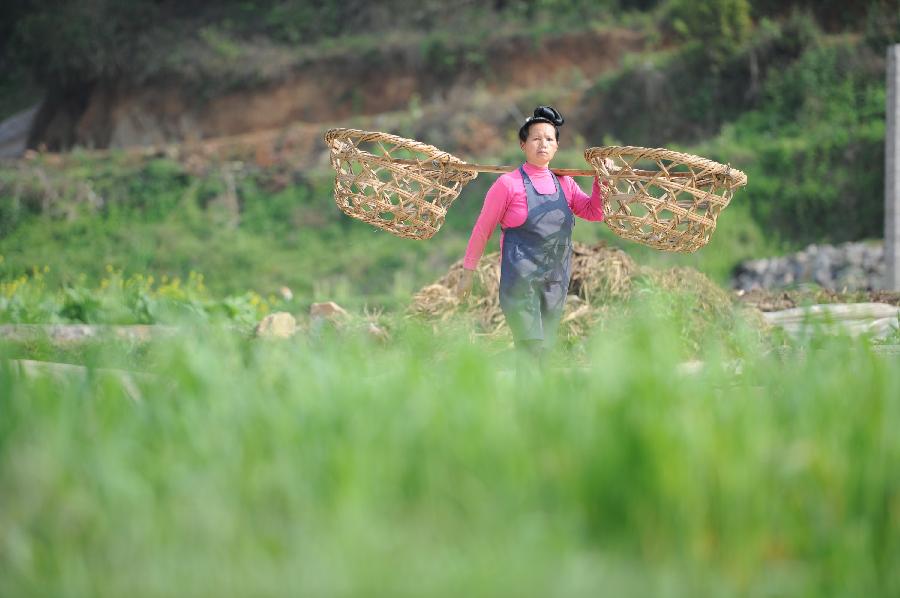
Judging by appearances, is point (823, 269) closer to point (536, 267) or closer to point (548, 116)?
point (548, 116)

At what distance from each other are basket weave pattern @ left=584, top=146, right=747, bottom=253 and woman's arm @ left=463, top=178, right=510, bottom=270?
1.49ft

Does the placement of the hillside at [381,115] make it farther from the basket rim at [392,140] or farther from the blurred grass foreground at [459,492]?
the blurred grass foreground at [459,492]

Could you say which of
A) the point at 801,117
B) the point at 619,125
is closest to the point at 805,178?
the point at 801,117

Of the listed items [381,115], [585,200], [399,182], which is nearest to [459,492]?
[585,200]

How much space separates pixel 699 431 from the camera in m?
2.97

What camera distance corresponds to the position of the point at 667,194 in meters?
5.58

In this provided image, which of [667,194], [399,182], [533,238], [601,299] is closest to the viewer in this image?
[667,194]

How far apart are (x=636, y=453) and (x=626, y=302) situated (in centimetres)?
511

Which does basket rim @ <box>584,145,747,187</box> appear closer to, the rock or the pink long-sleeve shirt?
the pink long-sleeve shirt

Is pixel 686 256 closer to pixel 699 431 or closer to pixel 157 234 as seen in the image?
pixel 157 234

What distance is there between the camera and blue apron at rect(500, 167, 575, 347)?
18.6 feet

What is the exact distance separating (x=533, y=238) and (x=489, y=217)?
247 millimetres

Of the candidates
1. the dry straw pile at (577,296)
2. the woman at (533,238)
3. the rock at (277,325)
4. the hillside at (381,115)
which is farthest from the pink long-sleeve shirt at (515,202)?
the hillside at (381,115)

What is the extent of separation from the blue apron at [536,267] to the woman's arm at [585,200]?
0.58 feet
